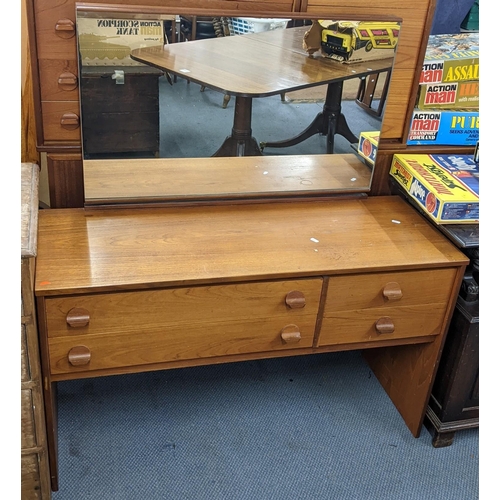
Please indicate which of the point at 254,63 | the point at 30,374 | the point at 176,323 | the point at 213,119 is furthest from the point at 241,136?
the point at 30,374

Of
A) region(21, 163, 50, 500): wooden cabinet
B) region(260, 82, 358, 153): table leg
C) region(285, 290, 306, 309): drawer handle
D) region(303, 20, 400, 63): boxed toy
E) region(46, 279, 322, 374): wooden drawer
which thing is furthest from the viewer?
region(260, 82, 358, 153): table leg

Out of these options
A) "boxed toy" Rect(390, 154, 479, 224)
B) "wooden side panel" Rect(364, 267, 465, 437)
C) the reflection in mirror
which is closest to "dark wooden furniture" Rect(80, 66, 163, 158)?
the reflection in mirror

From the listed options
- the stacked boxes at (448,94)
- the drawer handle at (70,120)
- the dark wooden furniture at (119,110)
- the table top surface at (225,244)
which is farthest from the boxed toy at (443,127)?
the drawer handle at (70,120)

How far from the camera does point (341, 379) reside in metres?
1.99

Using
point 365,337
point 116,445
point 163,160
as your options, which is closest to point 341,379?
point 365,337

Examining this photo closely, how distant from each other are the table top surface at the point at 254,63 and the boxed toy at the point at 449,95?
0.52 feet

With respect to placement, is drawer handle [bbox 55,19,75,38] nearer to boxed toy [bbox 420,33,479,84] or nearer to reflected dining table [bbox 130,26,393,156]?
reflected dining table [bbox 130,26,393,156]

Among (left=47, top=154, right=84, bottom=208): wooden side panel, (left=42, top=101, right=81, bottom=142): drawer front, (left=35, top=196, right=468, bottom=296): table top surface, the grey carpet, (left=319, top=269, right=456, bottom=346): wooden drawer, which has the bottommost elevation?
the grey carpet

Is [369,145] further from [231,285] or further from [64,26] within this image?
[64,26]

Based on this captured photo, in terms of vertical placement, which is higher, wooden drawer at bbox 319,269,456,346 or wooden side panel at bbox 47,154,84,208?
wooden side panel at bbox 47,154,84,208

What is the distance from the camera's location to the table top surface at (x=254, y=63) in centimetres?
152

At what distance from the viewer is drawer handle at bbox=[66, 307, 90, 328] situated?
4.43 feet

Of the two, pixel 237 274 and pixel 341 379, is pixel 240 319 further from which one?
pixel 341 379

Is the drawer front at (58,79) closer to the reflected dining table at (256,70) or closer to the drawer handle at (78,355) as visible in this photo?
the reflected dining table at (256,70)
